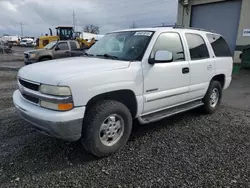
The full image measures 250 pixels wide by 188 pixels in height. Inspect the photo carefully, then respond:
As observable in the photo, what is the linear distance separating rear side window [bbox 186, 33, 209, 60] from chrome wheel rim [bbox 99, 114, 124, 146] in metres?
2.03

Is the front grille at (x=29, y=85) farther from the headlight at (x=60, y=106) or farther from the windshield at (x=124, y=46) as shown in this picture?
the windshield at (x=124, y=46)

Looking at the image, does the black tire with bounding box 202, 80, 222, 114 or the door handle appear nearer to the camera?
the door handle

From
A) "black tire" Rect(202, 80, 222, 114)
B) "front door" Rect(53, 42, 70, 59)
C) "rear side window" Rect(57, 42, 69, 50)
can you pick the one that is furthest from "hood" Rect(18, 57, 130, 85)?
"rear side window" Rect(57, 42, 69, 50)

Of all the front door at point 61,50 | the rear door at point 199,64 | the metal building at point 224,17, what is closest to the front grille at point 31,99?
the rear door at point 199,64

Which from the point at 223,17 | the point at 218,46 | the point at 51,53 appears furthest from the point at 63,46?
the point at 218,46

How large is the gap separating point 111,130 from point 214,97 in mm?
3048

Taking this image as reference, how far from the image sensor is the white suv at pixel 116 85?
2604 millimetres

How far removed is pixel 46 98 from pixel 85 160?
1.06 meters

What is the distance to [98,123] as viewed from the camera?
9.35 feet

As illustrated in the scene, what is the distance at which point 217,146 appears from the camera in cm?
346

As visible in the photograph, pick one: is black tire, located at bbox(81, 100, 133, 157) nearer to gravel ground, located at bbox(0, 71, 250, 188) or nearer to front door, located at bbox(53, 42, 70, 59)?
gravel ground, located at bbox(0, 71, 250, 188)

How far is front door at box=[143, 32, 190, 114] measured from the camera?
11.1 feet

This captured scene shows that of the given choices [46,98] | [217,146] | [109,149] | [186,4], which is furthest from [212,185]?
[186,4]

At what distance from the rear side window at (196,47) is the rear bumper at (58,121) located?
102 inches
